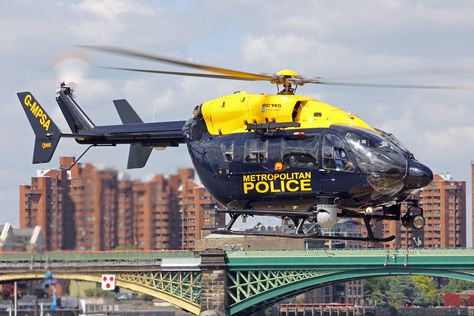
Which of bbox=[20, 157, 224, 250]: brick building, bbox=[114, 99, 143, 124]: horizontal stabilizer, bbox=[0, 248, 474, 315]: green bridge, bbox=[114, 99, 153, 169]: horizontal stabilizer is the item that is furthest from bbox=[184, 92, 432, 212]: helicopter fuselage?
bbox=[0, 248, 474, 315]: green bridge

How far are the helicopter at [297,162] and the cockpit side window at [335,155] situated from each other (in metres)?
0.03

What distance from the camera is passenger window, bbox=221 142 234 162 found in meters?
57.8

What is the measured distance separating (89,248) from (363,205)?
377 inches

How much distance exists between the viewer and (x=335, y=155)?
185 feet

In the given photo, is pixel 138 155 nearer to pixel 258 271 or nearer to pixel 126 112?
pixel 126 112

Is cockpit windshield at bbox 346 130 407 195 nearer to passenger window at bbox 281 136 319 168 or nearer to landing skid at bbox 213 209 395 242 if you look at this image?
passenger window at bbox 281 136 319 168

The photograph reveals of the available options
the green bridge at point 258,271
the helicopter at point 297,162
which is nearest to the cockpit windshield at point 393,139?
the helicopter at point 297,162

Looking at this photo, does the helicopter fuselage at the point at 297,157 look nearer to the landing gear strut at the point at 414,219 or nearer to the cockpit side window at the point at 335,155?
the cockpit side window at the point at 335,155

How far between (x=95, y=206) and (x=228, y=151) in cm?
589

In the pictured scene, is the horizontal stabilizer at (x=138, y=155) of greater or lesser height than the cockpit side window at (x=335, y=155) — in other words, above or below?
A: above

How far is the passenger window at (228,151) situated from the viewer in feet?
190

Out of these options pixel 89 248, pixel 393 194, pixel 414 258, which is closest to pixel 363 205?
pixel 393 194

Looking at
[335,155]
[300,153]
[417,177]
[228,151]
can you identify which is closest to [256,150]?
[228,151]

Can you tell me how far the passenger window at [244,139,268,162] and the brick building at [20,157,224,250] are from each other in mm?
3130
